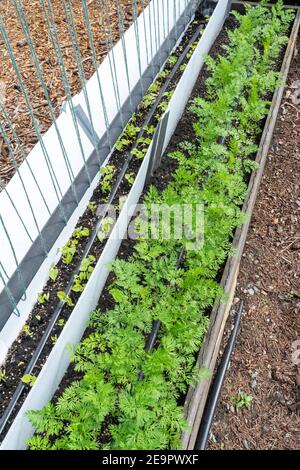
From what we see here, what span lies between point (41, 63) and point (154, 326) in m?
2.30

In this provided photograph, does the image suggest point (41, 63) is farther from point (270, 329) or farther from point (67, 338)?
point (270, 329)

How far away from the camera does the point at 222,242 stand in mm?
2281

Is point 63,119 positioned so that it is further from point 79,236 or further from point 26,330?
point 26,330

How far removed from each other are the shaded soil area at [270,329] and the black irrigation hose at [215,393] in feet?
0.31

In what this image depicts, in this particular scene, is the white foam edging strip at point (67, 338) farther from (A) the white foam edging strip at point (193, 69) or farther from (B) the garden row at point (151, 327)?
(A) the white foam edging strip at point (193, 69)

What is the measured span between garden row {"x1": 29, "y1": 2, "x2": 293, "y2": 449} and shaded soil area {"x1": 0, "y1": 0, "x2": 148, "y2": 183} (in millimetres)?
926

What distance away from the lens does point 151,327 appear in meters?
2.11

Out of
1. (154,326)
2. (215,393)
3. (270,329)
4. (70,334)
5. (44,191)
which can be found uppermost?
(44,191)

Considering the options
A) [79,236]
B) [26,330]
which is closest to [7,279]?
[26,330]

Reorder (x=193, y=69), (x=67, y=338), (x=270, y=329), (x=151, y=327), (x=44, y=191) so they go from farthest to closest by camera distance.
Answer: (x=193, y=69)
(x=270, y=329)
(x=44, y=191)
(x=151, y=327)
(x=67, y=338)

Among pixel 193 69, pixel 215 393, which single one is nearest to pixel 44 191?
pixel 215 393

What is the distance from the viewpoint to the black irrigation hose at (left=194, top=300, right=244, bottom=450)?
6.48 feet

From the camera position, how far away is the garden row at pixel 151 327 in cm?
168
